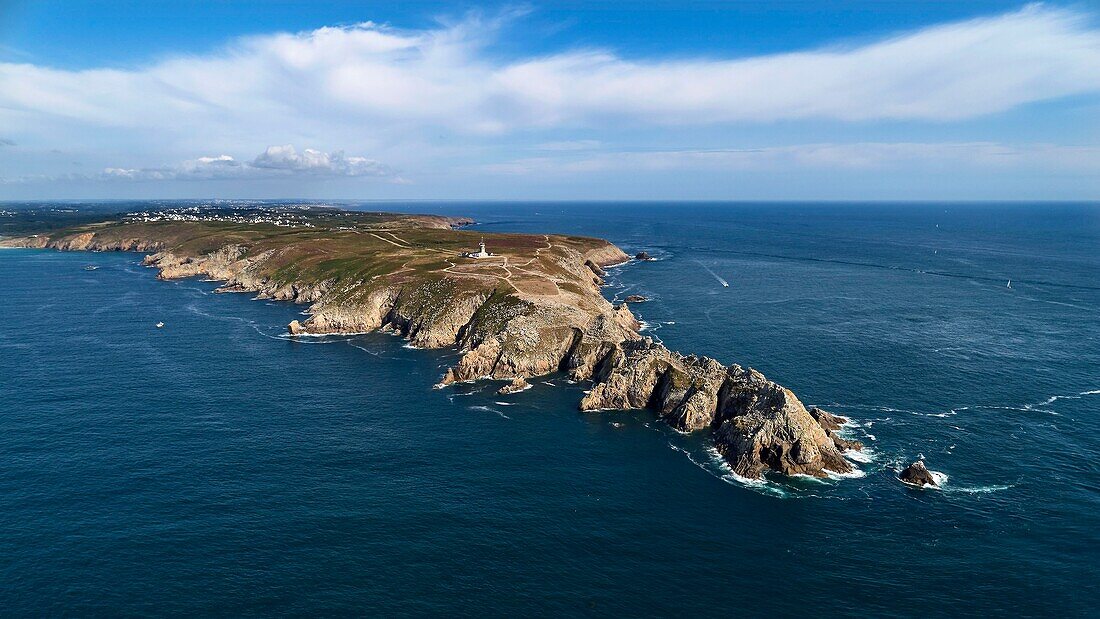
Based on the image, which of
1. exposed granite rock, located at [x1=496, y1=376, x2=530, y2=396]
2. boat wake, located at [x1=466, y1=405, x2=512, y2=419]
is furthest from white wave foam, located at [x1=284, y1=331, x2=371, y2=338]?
boat wake, located at [x1=466, y1=405, x2=512, y2=419]

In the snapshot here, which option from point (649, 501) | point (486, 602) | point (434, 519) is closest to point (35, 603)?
point (434, 519)

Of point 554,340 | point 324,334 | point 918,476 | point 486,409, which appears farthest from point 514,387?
point 324,334

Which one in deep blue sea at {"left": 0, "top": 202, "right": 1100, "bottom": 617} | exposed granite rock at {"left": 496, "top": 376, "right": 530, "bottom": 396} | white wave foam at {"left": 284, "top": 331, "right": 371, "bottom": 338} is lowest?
deep blue sea at {"left": 0, "top": 202, "right": 1100, "bottom": 617}

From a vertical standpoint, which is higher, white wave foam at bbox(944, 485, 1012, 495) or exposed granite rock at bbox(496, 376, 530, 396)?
exposed granite rock at bbox(496, 376, 530, 396)

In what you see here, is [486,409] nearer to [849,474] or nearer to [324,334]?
[849,474]

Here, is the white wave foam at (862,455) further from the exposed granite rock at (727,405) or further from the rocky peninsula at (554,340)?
the exposed granite rock at (727,405)

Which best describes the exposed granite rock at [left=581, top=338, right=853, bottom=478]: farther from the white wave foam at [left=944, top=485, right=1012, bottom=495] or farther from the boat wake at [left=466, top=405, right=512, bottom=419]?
the boat wake at [left=466, top=405, right=512, bottom=419]

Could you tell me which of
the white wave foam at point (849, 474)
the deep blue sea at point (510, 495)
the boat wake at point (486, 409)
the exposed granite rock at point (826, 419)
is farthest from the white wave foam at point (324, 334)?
the white wave foam at point (849, 474)
